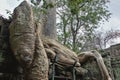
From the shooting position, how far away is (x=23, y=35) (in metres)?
3.21

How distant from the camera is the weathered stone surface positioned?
312cm

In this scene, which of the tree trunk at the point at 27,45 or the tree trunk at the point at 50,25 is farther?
the tree trunk at the point at 50,25

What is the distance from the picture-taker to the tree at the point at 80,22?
467 inches

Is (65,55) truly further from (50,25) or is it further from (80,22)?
(80,22)

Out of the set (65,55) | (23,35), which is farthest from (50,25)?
(23,35)

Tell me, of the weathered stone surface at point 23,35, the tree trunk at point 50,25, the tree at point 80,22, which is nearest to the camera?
the weathered stone surface at point 23,35

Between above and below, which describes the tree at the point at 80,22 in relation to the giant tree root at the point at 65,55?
above

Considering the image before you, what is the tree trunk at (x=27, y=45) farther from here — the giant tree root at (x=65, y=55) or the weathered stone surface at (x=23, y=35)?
the giant tree root at (x=65, y=55)

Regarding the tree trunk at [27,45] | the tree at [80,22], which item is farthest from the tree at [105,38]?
the tree trunk at [27,45]

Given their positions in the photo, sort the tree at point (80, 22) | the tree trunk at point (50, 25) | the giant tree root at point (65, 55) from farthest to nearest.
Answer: the tree at point (80, 22) → the tree trunk at point (50, 25) → the giant tree root at point (65, 55)

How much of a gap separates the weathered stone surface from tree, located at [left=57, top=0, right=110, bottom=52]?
26.0 feet

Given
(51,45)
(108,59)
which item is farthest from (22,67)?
(108,59)

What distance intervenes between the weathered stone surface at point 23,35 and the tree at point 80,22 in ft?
26.0

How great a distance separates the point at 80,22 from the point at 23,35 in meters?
9.51
